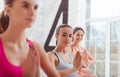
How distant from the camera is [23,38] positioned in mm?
732

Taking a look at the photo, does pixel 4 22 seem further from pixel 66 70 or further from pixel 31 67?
pixel 66 70

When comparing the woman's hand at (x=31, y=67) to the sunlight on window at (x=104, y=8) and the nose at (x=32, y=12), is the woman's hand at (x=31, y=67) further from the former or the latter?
the sunlight on window at (x=104, y=8)

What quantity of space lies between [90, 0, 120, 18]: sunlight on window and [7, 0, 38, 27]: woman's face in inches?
116

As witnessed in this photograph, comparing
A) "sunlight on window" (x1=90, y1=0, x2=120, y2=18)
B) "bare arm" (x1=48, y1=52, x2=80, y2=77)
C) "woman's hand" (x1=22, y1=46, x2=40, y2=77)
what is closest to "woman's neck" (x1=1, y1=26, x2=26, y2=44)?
"woman's hand" (x1=22, y1=46, x2=40, y2=77)

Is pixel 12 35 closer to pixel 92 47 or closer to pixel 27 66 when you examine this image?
pixel 27 66

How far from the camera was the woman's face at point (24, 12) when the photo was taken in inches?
26.9

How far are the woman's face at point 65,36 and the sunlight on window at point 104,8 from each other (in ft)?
7.58

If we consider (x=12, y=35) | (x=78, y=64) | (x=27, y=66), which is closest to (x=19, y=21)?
(x=12, y=35)

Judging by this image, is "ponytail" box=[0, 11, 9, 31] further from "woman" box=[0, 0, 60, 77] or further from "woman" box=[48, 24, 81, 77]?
"woman" box=[48, 24, 81, 77]

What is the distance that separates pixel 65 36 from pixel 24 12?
2.11 ft

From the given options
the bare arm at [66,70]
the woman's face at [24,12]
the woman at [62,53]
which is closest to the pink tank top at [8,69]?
the woman's face at [24,12]

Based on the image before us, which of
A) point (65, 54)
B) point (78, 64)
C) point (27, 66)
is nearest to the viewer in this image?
point (27, 66)

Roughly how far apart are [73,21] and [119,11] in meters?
0.65

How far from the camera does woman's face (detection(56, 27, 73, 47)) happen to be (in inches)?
51.6
